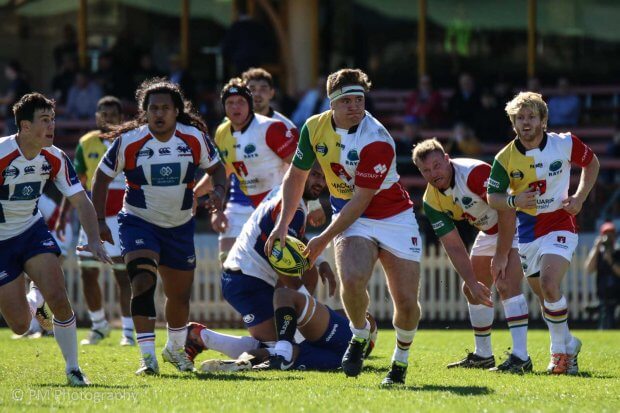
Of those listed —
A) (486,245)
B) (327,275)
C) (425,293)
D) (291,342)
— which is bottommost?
(425,293)

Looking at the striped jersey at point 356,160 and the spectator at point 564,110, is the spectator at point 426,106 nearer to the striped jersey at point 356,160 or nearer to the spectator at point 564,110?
the spectator at point 564,110

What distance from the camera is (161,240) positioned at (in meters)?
10.5

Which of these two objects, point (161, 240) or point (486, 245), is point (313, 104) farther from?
point (161, 240)

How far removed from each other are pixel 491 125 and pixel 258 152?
9.45 metres

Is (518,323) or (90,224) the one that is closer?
(90,224)

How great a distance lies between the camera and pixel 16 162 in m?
9.41

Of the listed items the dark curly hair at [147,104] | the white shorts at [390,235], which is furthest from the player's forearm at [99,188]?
the white shorts at [390,235]

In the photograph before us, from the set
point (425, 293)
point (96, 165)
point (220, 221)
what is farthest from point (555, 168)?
Answer: point (425, 293)

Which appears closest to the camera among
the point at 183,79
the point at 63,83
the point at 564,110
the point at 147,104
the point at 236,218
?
the point at 147,104

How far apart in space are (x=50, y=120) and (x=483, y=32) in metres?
15.5

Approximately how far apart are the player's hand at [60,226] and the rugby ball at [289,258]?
15.7ft

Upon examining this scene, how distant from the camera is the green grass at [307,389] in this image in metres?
7.96

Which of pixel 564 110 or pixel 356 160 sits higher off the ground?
pixel 564 110

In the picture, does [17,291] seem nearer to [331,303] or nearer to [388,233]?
[388,233]
